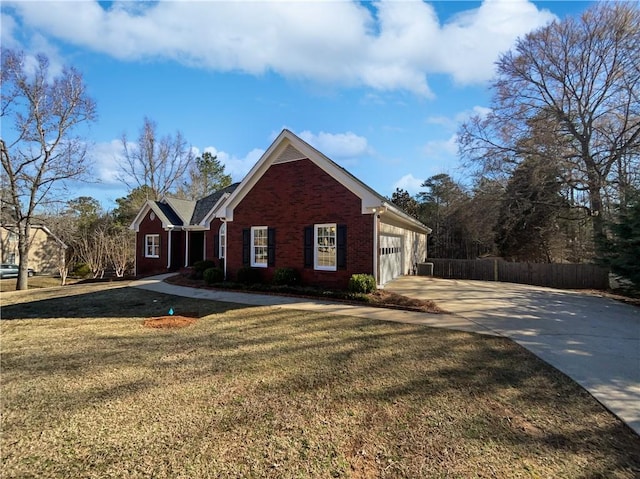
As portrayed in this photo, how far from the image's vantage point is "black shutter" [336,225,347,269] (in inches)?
464

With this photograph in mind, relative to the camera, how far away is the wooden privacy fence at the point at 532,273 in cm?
1647

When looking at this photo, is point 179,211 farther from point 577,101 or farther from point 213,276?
point 577,101

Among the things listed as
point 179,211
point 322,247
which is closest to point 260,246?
point 322,247

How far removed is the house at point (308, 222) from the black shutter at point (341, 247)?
0.12 feet

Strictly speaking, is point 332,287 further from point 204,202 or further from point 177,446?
point 204,202

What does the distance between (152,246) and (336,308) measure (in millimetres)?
17575

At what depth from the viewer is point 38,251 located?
32.1 metres

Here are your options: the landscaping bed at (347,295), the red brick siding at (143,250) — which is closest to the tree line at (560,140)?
the landscaping bed at (347,295)

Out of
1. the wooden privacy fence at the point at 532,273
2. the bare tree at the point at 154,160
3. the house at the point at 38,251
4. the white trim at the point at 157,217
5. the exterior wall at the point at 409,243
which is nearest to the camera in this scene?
the exterior wall at the point at 409,243

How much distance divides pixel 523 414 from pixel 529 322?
5.10m

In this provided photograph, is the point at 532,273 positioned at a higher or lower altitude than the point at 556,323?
higher

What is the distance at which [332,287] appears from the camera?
1199 cm

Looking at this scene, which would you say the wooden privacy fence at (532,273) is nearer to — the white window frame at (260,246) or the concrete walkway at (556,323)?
the concrete walkway at (556,323)

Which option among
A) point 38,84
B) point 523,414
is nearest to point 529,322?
point 523,414
